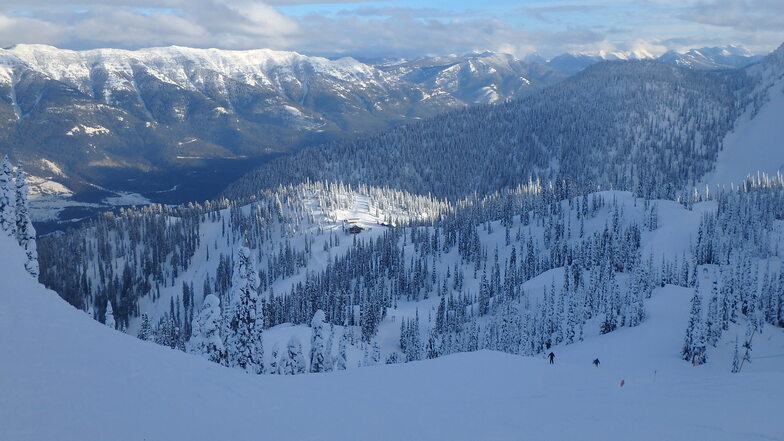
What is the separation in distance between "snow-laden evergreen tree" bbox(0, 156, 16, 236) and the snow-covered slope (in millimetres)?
19798

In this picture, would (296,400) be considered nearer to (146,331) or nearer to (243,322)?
(243,322)

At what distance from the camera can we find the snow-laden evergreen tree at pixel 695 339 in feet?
227

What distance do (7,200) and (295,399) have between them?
42563 mm

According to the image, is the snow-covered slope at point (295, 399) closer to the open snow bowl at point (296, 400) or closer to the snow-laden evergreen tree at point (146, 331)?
the open snow bowl at point (296, 400)

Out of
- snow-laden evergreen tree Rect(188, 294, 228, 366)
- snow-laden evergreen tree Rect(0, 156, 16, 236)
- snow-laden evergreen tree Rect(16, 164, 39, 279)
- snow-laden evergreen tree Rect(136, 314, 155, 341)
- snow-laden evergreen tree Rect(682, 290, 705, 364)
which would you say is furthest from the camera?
snow-laden evergreen tree Rect(136, 314, 155, 341)

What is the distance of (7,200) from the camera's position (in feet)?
184

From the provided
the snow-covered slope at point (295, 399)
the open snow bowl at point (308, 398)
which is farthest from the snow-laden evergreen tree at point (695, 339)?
the snow-covered slope at point (295, 399)

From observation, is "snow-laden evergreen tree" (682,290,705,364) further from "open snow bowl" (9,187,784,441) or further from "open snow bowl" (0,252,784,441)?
"open snow bowl" (0,252,784,441)

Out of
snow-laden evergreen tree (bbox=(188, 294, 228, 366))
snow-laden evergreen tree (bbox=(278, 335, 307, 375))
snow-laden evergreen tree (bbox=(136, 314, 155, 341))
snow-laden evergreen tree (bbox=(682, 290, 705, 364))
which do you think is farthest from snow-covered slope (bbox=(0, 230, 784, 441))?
snow-laden evergreen tree (bbox=(136, 314, 155, 341))

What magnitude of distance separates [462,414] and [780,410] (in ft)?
54.9

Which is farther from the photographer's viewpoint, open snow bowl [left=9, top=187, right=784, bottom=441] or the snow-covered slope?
open snow bowl [left=9, top=187, right=784, bottom=441]

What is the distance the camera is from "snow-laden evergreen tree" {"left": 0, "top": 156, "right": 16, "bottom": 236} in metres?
55.7

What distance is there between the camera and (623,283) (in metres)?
128

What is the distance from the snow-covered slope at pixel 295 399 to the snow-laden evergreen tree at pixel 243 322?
21839 mm
